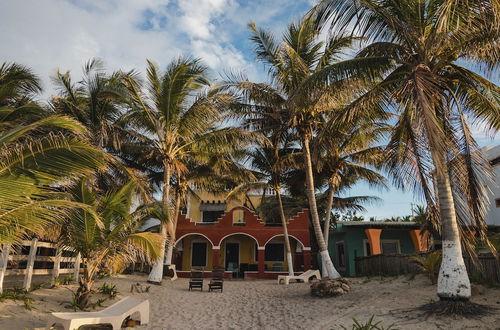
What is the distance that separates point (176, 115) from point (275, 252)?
38.5 ft

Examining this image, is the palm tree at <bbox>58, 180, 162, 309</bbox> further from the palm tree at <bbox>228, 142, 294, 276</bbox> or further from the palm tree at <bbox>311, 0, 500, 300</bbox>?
the palm tree at <bbox>228, 142, 294, 276</bbox>

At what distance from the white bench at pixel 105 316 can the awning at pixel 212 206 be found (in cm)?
1703

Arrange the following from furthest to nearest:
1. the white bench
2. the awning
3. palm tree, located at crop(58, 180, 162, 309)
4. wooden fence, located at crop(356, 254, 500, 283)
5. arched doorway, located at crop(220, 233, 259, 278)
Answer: the awning < arched doorway, located at crop(220, 233, 259, 278) < wooden fence, located at crop(356, 254, 500, 283) < palm tree, located at crop(58, 180, 162, 309) < the white bench

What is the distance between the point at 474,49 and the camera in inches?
305

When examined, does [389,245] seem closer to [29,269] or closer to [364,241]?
[364,241]

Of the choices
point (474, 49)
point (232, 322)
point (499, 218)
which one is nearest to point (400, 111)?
point (474, 49)

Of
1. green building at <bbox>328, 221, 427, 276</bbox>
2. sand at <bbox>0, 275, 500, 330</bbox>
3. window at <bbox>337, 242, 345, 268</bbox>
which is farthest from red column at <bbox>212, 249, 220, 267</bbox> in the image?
window at <bbox>337, 242, 345, 268</bbox>

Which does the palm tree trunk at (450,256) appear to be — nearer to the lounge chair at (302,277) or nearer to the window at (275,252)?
the lounge chair at (302,277)

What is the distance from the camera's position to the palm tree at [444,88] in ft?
23.3

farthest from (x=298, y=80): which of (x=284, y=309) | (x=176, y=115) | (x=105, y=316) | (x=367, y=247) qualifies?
(x=367, y=247)

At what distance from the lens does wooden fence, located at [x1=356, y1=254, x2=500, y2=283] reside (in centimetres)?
902

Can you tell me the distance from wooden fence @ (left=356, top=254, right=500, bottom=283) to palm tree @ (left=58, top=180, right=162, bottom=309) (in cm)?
794

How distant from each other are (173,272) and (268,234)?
5678 mm

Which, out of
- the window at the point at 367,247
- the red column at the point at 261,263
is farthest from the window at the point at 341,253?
the red column at the point at 261,263
